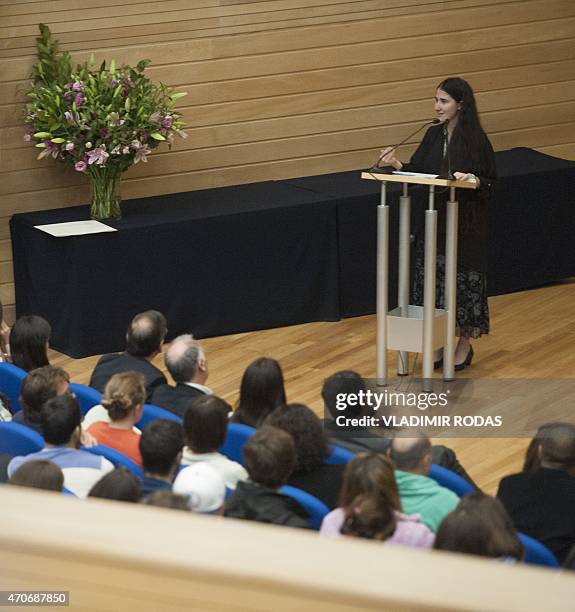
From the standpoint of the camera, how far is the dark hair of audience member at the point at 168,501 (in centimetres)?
249

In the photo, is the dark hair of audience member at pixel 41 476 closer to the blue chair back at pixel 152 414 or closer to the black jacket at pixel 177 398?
the blue chair back at pixel 152 414

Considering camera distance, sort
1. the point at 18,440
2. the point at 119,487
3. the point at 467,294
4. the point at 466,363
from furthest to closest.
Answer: the point at 466,363, the point at 467,294, the point at 18,440, the point at 119,487

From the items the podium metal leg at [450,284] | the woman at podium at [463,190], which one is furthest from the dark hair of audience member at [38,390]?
the podium metal leg at [450,284]

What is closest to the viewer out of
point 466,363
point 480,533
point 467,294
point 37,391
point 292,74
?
point 480,533

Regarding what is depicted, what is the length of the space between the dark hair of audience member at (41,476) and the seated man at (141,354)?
152 centimetres

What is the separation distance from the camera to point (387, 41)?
7.40 metres

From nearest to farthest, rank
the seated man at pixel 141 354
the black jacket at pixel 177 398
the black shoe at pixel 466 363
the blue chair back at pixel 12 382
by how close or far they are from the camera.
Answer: the black jacket at pixel 177 398 < the blue chair back at pixel 12 382 < the seated man at pixel 141 354 < the black shoe at pixel 466 363

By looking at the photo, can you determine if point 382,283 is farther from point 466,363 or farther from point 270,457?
point 270,457

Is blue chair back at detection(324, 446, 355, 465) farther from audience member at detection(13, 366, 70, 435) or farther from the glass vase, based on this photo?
the glass vase

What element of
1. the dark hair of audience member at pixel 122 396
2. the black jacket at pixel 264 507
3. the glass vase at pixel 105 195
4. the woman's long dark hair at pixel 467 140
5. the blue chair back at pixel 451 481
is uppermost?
the woman's long dark hair at pixel 467 140

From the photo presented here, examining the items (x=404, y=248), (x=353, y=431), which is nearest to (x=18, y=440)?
(x=353, y=431)

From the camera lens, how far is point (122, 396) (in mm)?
3662

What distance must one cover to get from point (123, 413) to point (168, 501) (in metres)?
1.23

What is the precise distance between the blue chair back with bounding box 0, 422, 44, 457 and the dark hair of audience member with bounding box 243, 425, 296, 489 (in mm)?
772
